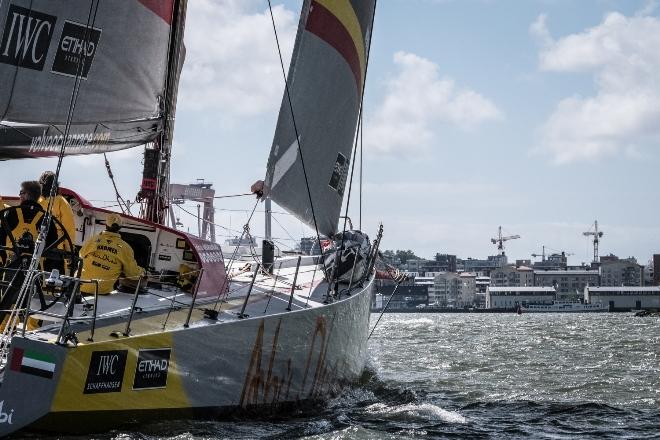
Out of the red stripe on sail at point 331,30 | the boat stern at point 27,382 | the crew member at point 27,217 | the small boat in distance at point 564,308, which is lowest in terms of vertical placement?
A: the boat stern at point 27,382

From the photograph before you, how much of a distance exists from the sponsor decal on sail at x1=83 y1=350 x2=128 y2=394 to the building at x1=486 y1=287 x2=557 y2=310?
101274 millimetres

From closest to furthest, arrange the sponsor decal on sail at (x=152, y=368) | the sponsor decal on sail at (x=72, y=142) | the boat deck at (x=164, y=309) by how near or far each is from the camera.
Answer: the sponsor decal on sail at (x=152, y=368)
the boat deck at (x=164, y=309)
the sponsor decal on sail at (x=72, y=142)

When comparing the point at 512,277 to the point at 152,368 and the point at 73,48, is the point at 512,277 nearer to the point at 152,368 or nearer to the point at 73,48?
the point at 73,48

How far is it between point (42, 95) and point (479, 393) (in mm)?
5478

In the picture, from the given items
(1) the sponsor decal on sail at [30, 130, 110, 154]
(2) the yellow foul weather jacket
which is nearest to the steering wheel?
(2) the yellow foul weather jacket

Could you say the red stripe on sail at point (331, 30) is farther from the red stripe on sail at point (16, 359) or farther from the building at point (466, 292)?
the building at point (466, 292)

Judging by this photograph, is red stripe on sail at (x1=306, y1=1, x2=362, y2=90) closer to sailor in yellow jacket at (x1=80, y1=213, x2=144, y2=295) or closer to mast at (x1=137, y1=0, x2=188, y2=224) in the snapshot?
mast at (x1=137, y1=0, x2=188, y2=224)

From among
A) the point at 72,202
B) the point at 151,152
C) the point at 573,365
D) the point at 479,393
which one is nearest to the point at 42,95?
the point at 72,202

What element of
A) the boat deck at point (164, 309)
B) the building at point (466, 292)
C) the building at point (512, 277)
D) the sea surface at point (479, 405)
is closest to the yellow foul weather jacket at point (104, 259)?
the boat deck at point (164, 309)

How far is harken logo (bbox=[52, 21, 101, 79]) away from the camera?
8.34m

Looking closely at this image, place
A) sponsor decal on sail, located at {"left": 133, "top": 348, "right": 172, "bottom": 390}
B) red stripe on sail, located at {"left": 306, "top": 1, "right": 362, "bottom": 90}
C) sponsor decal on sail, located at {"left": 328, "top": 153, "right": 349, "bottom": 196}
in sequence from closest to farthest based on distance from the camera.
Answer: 1. sponsor decal on sail, located at {"left": 133, "top": 348, "right": 172, "bottom": 390}
2. red stripe on sail, located at {"left": 306, "top": 1, "right": 362, "bottom": 90}
3. sponsor decal on sail, located at {"left": 328, "top": 153, "right": 349, "bottom": 196}

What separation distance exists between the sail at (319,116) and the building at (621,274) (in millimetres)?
133073

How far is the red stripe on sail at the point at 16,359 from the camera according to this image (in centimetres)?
528

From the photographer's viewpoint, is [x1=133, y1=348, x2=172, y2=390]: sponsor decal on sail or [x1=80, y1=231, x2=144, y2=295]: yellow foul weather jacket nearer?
[x1=133, y1=348, x2=172, y2=390]: sponsor decal on sail
